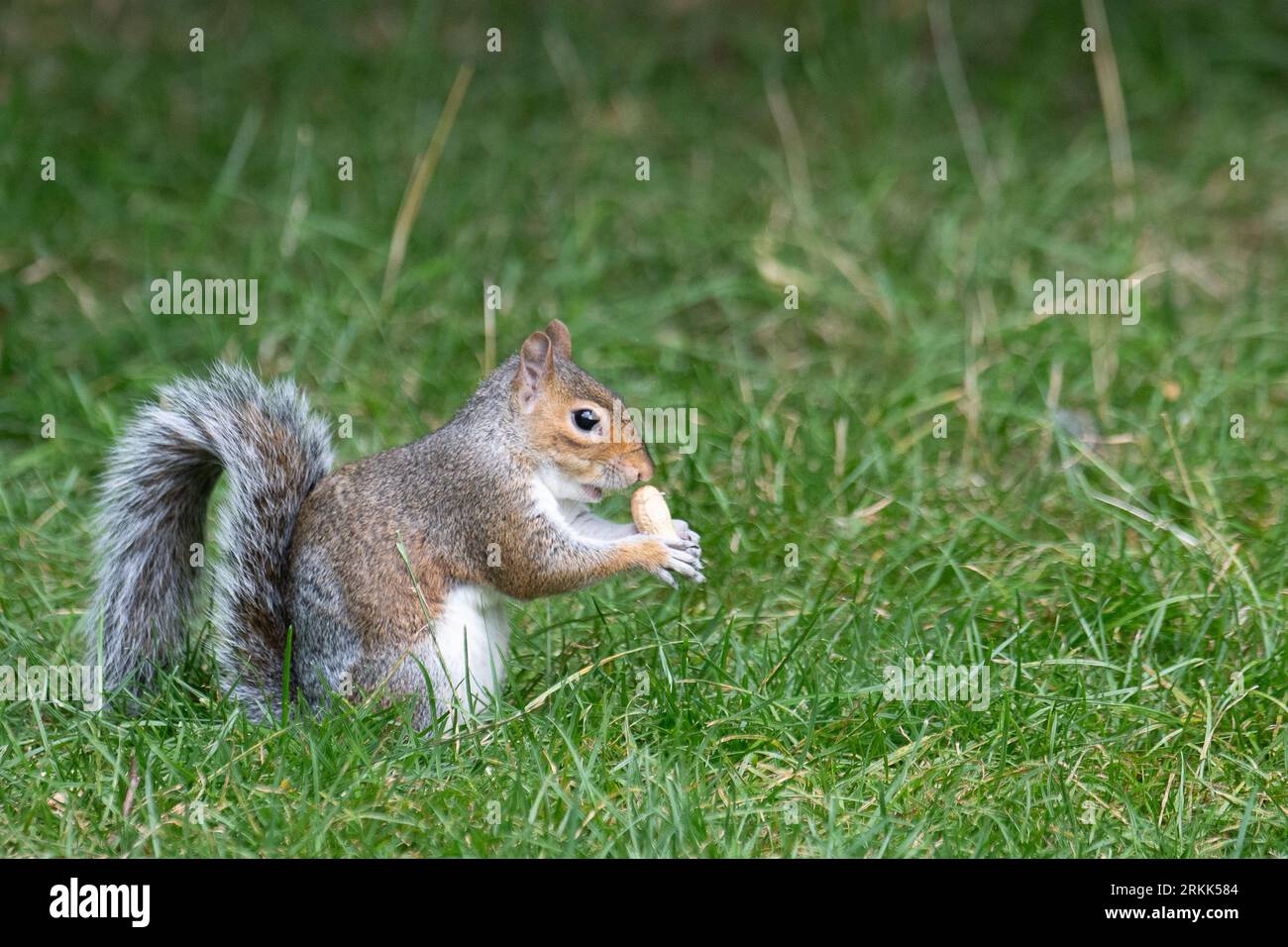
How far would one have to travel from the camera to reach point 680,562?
2.93 metres

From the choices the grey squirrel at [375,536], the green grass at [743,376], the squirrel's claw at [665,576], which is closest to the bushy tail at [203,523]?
the grey squirrel at [375,536]

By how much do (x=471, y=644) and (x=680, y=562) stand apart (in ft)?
1.28

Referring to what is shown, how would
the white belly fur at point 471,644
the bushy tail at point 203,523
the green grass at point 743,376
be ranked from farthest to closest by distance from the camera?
the bushy tail at point 203,523
the white belly fur at point 471,644
the green grass at point 743,376

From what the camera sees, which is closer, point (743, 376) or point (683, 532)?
point (683, 532)

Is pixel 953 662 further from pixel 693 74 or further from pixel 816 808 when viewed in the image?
pixel 693 74

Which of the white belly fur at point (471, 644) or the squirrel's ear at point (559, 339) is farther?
the squirrel's ear at point (559, 339)

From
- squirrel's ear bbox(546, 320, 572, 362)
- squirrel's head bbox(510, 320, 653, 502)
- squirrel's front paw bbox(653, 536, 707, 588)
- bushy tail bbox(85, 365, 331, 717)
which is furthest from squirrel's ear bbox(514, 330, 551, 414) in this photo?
bushy tail bbox(85, 365, 331, 717)

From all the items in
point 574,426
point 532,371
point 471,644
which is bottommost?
point 471,644

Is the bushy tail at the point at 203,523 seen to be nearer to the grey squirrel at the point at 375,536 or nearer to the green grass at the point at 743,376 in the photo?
the grey squirrel at the point at 375,536

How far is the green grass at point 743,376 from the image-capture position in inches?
106

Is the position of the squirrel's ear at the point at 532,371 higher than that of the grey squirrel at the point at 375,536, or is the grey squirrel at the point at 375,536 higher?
the squirrel's ear at the point at 532,371

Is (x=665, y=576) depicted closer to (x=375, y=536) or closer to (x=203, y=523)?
(x=375, y=536)

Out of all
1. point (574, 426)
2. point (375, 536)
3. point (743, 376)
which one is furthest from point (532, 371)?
point (743, 376)
